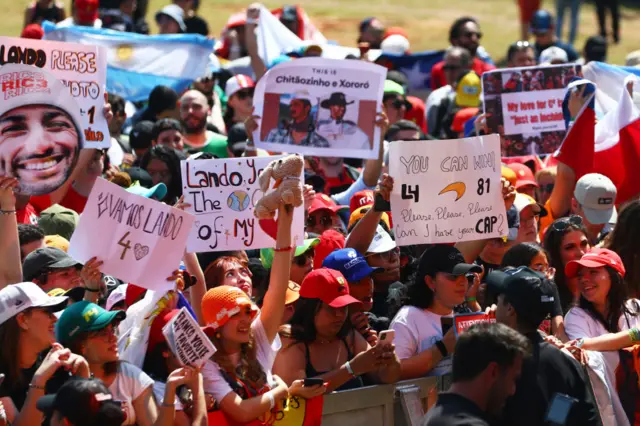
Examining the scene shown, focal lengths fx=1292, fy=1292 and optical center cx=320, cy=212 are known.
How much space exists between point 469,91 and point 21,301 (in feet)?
27.5

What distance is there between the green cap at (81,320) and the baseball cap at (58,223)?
225 cm

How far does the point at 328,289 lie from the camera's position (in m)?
7.05

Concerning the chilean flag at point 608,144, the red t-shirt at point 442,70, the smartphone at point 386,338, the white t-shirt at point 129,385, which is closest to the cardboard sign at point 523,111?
the chilean flag at point 608,144

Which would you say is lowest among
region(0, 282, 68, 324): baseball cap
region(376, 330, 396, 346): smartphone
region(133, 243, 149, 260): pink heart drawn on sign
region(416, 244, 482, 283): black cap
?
region(376, 330, 396, 346): smartphone

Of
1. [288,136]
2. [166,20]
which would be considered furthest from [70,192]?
[166,20]

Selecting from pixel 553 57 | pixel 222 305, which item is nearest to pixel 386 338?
pixel 222 305

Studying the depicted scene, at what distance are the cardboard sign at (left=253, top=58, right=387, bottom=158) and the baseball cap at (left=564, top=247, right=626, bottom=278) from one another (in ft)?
8.46

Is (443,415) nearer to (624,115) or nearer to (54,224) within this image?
(54,224)

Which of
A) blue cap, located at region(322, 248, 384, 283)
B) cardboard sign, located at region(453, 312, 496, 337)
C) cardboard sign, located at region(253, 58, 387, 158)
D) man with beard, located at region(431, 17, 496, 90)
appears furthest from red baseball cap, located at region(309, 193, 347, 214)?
man with beard, located at region(431, 17, 496, 90)

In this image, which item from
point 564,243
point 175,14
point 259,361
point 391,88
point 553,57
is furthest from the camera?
point 175,14

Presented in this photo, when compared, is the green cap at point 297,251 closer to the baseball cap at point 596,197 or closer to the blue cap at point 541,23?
the baseball cap at point 596,197

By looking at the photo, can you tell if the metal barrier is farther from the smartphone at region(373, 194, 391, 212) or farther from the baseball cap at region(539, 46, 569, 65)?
the baseball cap at region(539, 46, 569, 65)

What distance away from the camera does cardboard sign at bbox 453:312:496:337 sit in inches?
283

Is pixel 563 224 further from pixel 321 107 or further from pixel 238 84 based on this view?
pixel 238 84
